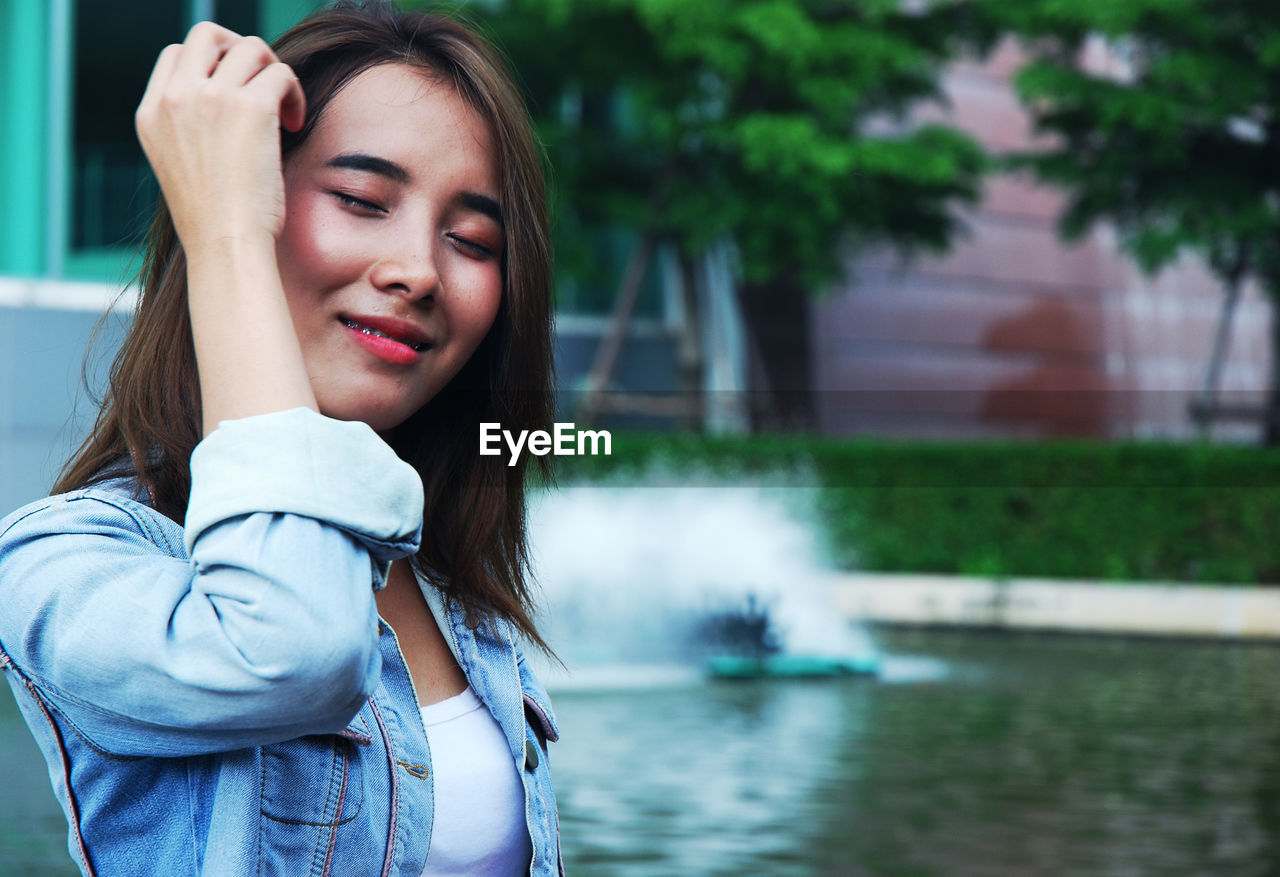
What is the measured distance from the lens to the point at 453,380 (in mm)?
1585

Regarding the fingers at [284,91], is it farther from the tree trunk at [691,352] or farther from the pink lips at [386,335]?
the tree trunk at [691,352]

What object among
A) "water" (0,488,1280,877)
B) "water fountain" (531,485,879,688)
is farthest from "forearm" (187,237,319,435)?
"water fountain" (531,485,879,688)

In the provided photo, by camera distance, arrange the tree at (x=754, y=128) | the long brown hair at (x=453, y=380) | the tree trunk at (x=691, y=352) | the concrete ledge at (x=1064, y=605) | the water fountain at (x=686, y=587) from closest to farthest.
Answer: the long brown hair at (x=453, y=380), the water fountain at (x=686, y=587), the concrete ledge at (x=1064, y=605), the tree at (x=754, y=128), the tree trunk at (x=691, y=352)

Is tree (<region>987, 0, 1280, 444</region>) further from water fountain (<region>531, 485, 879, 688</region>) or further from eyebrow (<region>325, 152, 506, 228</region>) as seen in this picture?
eyebrow (<region>325, 152, 506, 228</region>)

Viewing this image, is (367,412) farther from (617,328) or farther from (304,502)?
(617,328)

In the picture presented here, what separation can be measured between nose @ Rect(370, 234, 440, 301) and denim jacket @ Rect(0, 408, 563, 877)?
21 centimetres

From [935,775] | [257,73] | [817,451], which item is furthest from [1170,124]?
[257,73]

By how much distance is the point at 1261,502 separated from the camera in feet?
48.2

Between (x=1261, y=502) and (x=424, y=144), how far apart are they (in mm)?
14555

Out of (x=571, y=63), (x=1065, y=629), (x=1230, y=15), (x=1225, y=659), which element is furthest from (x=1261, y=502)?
(x=571, y=63)

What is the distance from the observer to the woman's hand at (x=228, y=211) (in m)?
1.10

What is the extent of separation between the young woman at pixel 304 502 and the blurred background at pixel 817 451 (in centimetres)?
A: 485

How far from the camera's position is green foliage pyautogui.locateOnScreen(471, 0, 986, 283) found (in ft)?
55.1

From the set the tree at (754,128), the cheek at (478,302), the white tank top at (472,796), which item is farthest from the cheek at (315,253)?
the tree at (754,128)
